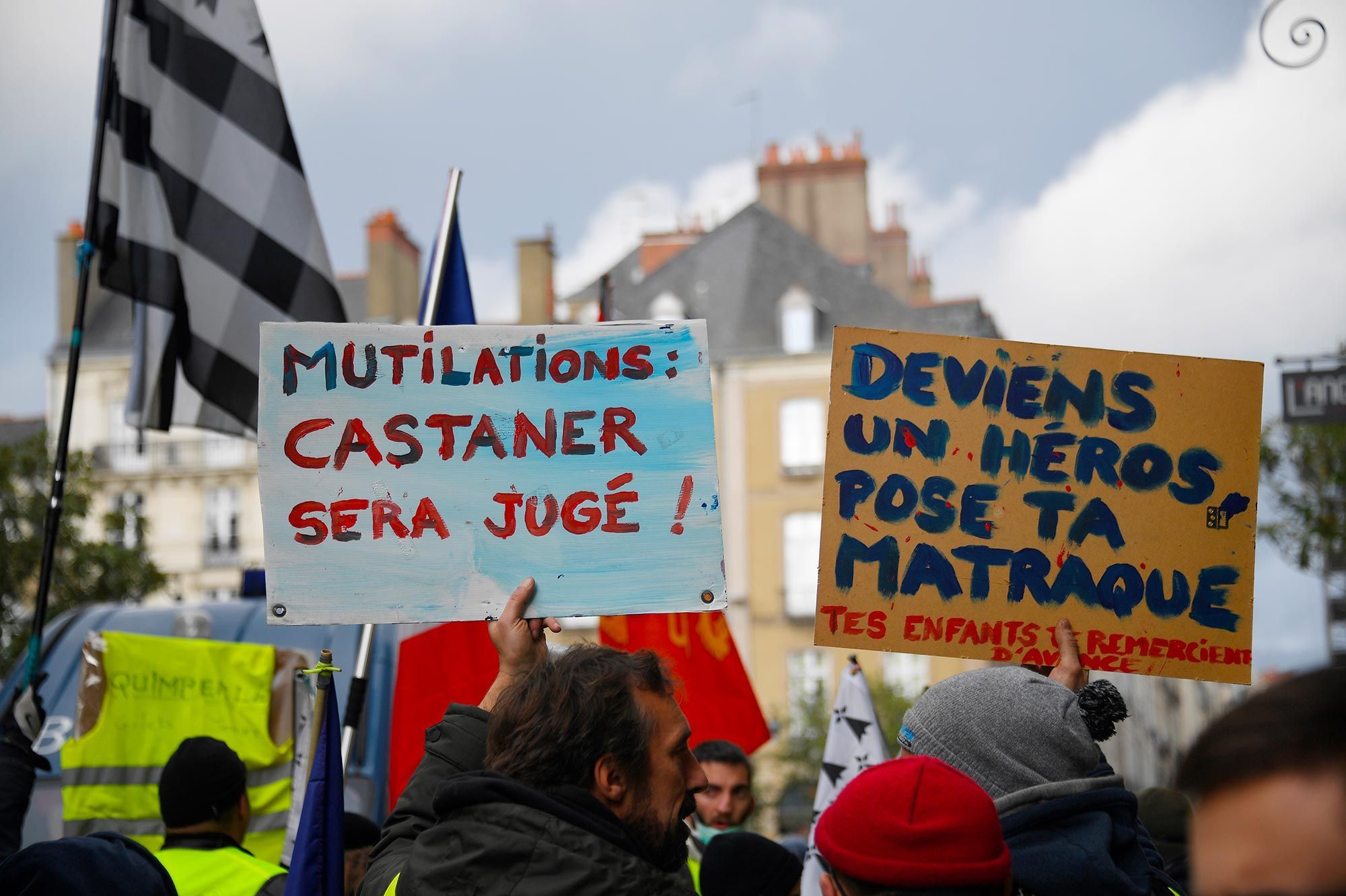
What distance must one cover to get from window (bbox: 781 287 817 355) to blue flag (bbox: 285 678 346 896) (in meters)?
33.1

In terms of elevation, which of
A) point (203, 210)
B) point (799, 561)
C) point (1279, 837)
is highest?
point (203, 210)

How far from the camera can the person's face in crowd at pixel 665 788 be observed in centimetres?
229

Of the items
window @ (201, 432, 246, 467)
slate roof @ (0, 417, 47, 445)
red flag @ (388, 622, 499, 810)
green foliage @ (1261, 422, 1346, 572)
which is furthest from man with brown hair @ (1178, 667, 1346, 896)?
slate roof @ (0, 417, 47, 445)

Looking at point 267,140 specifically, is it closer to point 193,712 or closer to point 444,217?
point 444,217

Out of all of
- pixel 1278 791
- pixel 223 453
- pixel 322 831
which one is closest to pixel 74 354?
pixel 322 831

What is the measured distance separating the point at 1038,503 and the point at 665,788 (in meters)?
1.52

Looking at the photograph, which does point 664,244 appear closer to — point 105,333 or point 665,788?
point 105,333

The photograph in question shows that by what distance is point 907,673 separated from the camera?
3516 centimetres

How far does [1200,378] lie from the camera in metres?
3.50

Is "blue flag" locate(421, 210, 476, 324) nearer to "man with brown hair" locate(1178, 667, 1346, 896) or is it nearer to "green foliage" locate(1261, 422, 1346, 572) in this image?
"man with brown hair" locate(1178, 667, 1346, 896)

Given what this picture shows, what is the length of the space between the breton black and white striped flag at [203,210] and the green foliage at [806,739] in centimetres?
2859

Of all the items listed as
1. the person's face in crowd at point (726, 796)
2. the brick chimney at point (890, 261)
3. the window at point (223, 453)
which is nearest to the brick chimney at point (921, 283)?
the brick chimney at point (890, 261)

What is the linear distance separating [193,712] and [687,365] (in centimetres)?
322

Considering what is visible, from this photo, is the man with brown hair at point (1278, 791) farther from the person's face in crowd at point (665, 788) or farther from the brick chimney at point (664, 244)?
the brick chimney at point (664, 244)
